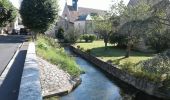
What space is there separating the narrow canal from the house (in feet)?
185

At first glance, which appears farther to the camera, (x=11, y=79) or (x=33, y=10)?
(x=33, y=10)

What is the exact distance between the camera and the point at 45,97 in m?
18.5

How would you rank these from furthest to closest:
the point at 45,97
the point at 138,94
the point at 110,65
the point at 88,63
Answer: the point at 88,63, the point at 110,65, the point at 138,94, the point at 45,97

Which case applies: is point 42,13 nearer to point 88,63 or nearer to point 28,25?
point 28,25

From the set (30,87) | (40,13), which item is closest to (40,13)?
(40,13)

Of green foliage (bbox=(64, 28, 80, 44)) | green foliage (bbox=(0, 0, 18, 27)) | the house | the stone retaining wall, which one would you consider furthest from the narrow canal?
the house

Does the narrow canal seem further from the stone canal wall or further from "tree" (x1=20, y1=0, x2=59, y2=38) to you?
"tree" (x1=20, y1=0, x2=59, y2=38)

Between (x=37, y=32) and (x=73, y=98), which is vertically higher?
(x=37, y=32)

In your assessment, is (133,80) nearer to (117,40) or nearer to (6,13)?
(117,40)

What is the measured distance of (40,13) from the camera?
1849 inches

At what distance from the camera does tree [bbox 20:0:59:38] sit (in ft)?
152

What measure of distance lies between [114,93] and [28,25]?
28.5 meters

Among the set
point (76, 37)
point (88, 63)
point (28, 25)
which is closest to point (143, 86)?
point (88, 63)

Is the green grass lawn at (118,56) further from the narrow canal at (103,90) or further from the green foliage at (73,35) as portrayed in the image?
the green foliage at (73,35)
